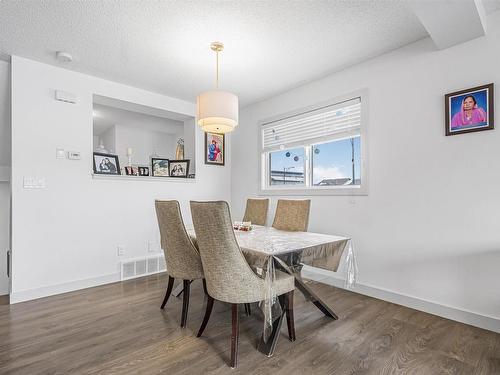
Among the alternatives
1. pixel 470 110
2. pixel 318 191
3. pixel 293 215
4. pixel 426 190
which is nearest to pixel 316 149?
pixel 318 191

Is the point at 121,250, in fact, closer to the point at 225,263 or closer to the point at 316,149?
the point at 225,263

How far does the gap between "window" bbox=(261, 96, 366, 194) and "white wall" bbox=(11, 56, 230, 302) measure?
1.82 m

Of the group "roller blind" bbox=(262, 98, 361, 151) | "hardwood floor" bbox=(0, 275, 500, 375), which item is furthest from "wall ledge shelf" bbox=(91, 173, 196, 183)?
"hardwood floor" bbox=(0, 275, 500, 375)

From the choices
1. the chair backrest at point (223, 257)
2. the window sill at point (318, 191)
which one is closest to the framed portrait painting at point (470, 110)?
the window sill at point (318, 191)

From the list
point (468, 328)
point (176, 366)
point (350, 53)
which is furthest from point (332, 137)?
point (176, 366)

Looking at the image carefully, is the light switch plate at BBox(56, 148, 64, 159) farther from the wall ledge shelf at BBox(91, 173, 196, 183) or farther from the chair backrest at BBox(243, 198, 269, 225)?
the chair backrest at BBox(243, 198, 269, 225)

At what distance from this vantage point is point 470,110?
221cm

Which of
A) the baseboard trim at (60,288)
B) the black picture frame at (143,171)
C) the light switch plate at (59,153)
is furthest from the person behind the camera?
the black picture frame at (143,171)

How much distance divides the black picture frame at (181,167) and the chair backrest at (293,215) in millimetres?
1719

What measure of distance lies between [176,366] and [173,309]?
87cm

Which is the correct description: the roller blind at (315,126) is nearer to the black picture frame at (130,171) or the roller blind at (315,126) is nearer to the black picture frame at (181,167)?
the black picture frame at (181,167)

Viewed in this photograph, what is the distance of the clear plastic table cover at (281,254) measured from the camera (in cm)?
179

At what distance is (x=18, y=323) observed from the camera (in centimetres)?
223

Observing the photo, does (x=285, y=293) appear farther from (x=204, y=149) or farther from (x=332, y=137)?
(x=204, y=149)
